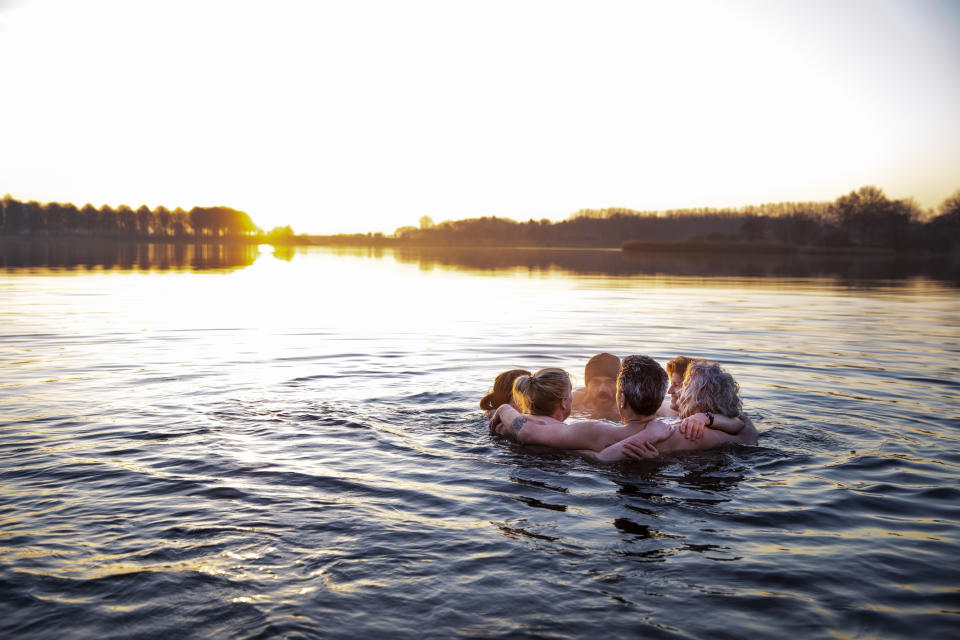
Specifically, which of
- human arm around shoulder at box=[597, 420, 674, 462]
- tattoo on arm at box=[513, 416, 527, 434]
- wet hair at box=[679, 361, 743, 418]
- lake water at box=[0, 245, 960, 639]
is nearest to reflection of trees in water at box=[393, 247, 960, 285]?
lake water at box=[0, 245, 960, 639]

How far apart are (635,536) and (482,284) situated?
2935 cm

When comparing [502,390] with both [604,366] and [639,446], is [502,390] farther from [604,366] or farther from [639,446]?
[639,446]

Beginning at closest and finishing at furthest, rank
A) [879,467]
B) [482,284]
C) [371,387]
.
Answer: [879,467] → [371,387] → [482,284]

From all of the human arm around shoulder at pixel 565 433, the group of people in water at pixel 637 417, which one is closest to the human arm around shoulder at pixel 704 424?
the group of people in water at pixel 637 417

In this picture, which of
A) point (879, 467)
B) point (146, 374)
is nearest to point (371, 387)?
point (146, 374)

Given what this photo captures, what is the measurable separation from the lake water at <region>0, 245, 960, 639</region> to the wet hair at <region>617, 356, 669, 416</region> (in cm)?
72

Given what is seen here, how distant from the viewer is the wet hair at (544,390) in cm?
728

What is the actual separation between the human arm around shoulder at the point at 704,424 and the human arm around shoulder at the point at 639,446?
0.20m

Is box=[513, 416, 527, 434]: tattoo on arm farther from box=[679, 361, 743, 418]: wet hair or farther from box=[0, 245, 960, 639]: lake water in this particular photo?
box=[679, 361, 743, 418]: wet hair

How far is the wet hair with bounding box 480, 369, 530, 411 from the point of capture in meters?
8.40

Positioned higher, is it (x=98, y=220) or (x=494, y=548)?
(x=98, y=220)

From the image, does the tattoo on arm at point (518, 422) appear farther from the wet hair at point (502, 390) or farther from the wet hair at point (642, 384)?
the wet hair at point (642, 384)

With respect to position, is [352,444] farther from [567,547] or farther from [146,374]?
[146,374]

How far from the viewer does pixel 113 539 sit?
15.2ft
